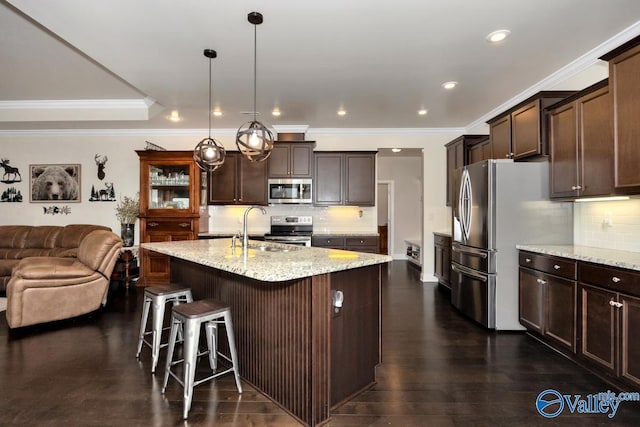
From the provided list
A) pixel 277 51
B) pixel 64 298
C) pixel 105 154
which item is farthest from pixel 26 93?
pixel 277 51

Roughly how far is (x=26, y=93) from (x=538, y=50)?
241 inches

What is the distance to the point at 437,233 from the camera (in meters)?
5.18

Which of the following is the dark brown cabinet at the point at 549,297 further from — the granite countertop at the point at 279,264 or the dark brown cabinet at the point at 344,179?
the dark brown cabinet at the point at 344,179

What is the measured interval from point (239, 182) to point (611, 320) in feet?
15.3

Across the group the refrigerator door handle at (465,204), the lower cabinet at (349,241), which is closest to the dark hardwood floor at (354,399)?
the refrigerator door handle at (465,204)

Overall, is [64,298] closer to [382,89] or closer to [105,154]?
[105,154]

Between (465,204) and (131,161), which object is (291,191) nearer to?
(465,204)

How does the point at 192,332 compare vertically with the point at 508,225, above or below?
below

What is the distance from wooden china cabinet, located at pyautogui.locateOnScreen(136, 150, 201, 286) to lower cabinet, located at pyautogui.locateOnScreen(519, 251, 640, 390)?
445 cm

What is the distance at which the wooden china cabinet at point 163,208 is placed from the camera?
494 centimetres

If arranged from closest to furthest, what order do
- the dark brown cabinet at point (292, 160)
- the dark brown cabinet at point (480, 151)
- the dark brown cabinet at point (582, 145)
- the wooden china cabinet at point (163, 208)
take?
the dark brown cabinet at point (582, 145) < the dark brown cabinet at point (480, 151) < the wooden china cabinet at point (163, 208) < the dark brown cabinet at point (292, 160)

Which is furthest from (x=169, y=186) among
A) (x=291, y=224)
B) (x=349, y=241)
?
(x=349, y=241)

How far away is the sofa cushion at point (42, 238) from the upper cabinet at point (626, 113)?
22.1ft

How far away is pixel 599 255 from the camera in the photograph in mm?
2412
